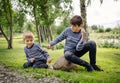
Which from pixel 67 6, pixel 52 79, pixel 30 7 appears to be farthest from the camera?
pixel 30 7

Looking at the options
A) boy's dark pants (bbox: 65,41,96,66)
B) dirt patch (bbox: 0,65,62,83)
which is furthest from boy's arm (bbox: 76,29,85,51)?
dirt patch (bbox: 0,65,62,83)

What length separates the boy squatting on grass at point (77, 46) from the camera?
7750 millimetres

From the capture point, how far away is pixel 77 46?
7703 millimetres

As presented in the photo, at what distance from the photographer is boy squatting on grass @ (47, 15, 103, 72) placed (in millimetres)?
7750

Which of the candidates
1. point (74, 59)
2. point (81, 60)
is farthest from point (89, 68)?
point (74, 59)

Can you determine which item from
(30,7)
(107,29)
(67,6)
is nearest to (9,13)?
(30,7)

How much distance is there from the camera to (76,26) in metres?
7.90

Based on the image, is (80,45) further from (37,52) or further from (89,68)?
(37,52)

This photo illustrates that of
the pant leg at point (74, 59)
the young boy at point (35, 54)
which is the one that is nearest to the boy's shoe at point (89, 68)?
the pant leg at point (74, 59)

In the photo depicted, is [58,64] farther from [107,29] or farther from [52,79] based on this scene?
[107,29]

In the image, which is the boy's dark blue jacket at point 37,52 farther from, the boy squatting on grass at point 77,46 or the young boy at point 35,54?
the boy squatting on grass at point 77,46

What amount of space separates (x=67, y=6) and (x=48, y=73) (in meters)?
15.8

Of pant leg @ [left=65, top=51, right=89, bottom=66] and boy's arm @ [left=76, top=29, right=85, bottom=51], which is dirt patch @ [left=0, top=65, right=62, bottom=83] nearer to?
pant leg @ [left=65, top=51, right=89, bottom=66]

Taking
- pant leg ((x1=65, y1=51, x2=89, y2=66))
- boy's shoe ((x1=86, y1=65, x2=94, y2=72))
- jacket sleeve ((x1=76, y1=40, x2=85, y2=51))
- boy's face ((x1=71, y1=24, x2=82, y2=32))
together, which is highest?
boy's face ((x1=71, y1=24, x2=82, y2=32))
